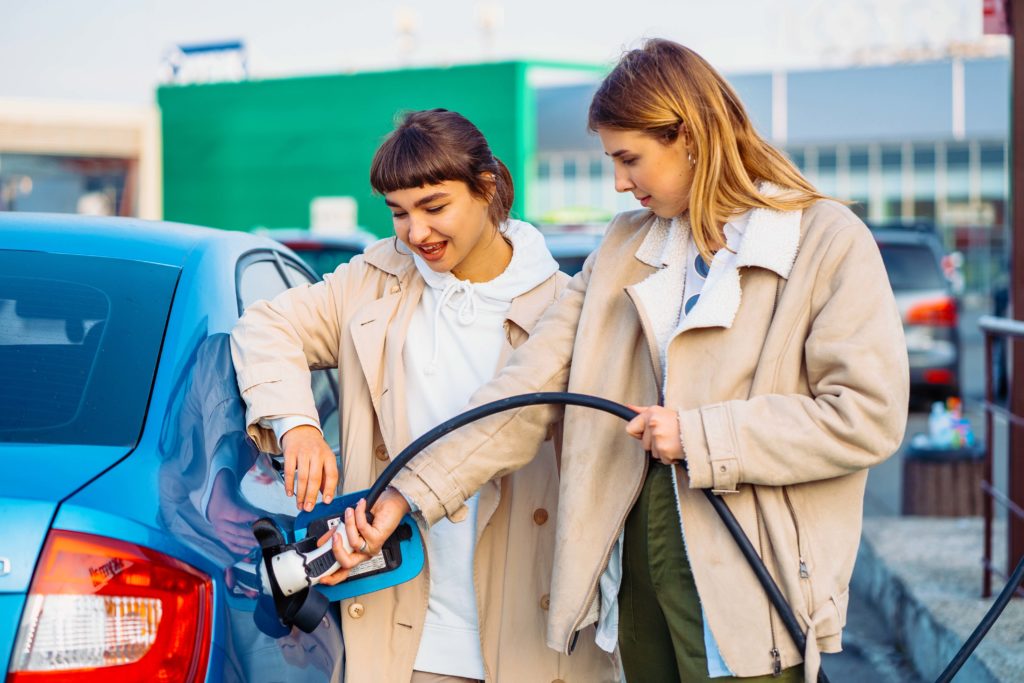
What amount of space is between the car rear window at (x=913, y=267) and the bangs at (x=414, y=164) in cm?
992

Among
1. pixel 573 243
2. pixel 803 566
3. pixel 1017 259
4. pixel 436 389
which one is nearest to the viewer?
pixel 803 566

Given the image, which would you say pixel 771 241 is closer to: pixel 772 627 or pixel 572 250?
pixel 772 627

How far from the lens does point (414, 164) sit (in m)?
2.61

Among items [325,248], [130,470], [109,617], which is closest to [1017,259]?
[130,470]

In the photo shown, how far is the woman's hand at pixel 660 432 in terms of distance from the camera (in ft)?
6.93

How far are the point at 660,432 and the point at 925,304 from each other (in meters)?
10.5

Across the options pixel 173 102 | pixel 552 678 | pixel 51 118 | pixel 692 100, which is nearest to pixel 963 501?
pixel 552 678

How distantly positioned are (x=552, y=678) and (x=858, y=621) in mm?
3328

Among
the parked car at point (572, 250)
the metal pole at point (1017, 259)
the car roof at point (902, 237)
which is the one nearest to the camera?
the metal pole at point (1017, 259)

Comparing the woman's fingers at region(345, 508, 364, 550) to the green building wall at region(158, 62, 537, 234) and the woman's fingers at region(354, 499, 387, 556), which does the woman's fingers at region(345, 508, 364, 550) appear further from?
the green building wall at region(158, 62, 537, 234)

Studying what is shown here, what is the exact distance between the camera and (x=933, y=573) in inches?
208

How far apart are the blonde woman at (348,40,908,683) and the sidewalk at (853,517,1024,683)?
1.76m

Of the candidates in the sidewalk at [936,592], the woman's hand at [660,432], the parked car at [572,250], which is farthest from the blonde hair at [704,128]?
the parked car at [572,250]

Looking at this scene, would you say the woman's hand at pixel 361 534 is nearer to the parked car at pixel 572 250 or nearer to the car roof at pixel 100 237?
the car roof at pixel 100 237
